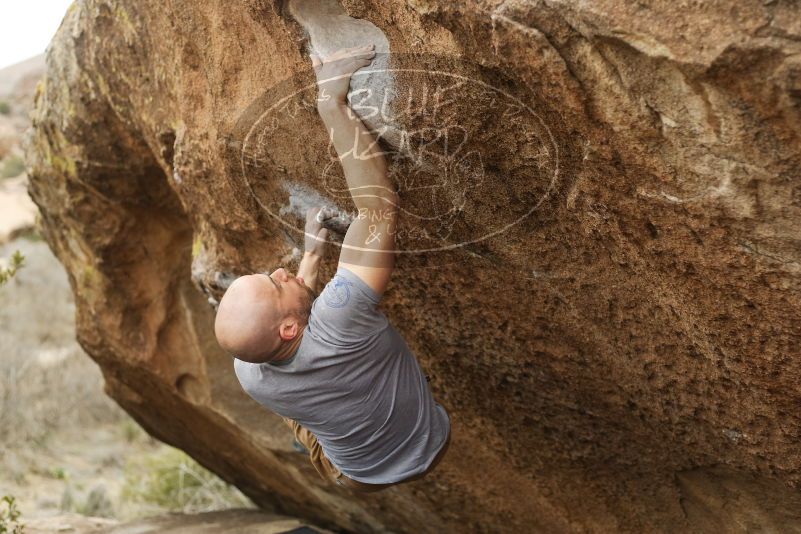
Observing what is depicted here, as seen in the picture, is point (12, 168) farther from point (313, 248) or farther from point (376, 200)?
point (376, 200)

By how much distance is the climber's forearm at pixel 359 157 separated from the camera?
199 cm

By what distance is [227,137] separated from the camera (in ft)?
7.63

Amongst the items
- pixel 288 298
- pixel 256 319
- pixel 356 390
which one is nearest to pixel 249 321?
pixel 256 319

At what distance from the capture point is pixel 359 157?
2.01 metres

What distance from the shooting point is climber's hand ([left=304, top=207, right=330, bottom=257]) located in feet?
7.37

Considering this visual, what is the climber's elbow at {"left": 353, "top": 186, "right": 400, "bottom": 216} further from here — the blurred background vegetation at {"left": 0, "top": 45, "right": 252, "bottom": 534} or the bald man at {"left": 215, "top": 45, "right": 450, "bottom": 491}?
the blurred background vegetation at {"left": 0, "top": 45, "right": 252, "bottom": 534}

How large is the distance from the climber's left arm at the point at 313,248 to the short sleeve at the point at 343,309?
20cm

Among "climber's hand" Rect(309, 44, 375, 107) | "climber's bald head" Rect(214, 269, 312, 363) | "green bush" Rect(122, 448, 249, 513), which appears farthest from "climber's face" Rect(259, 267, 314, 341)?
"green bush" Rect(122, 448, 249, 513)

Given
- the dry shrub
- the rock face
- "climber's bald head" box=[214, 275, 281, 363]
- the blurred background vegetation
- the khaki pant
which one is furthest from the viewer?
the dry shrub

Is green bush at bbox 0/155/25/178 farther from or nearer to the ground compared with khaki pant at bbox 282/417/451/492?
nearer to the ground

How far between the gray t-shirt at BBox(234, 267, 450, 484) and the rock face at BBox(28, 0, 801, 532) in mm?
296

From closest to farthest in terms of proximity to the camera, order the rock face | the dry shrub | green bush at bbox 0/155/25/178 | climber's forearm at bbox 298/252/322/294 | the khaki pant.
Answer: the rock face < climber's forearm at bbox 298/252/322/294 < the khaki pant < the dry shrub < green bush at bbox 0/155/25/178

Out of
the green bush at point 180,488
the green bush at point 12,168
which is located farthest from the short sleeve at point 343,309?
the green bush at point 12,168

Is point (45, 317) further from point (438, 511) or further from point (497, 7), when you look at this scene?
point (497, 7)
